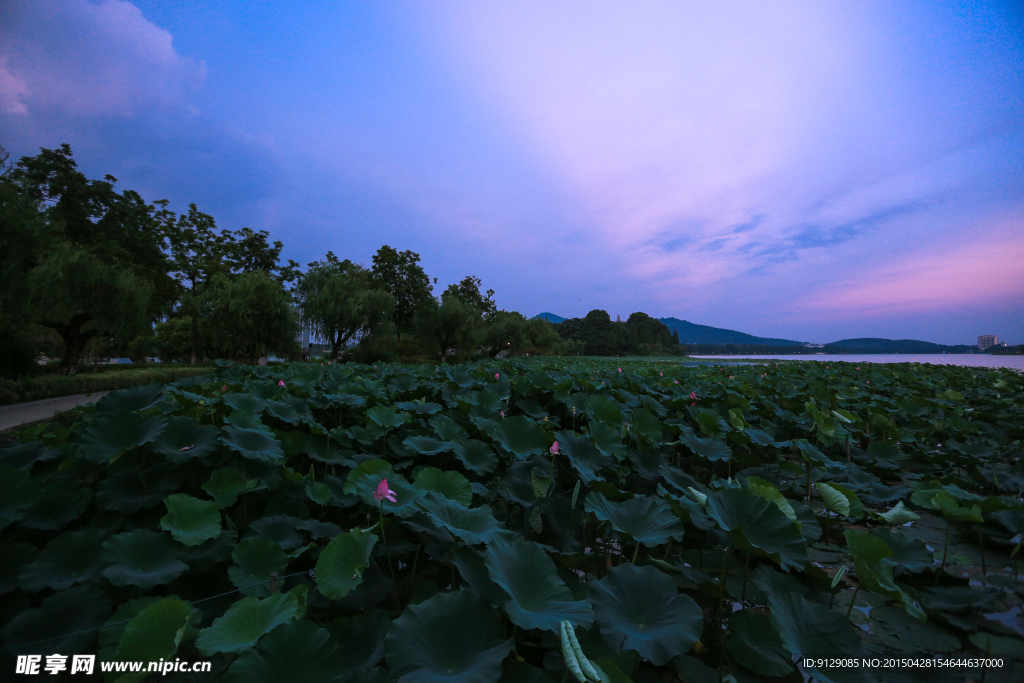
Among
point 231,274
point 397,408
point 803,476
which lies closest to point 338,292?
point 231,274

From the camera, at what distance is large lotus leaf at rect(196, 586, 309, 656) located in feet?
2.48

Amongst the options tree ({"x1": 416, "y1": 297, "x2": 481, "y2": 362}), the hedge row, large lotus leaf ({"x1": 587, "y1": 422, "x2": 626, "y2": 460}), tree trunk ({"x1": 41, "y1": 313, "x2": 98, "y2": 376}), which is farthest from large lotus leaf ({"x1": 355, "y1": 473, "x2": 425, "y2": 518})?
tree ({"x1": 416, "y1": 297, "x2": 481, "y2": 362})

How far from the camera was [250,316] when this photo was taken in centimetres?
1747

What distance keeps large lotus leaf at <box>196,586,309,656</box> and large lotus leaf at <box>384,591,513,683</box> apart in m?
0.23

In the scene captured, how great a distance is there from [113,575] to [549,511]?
122 centimetres

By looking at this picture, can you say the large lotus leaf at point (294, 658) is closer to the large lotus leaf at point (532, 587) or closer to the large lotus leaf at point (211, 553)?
the large lotus leaf at point (532, 587)

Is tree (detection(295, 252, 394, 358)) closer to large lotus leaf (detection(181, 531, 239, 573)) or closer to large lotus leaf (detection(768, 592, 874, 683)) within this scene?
large lotus leaf (detection(181, 531, 239, 573))

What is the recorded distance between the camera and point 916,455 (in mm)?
2652

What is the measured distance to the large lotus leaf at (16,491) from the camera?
3.64ft

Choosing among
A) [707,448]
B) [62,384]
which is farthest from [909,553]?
[62,384]

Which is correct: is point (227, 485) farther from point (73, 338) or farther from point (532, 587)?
point (73, 338)

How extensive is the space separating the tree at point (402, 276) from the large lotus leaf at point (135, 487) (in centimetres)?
3505

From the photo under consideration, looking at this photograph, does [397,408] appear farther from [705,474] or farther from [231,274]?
[231,274]

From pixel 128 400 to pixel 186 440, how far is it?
624 millimetres
